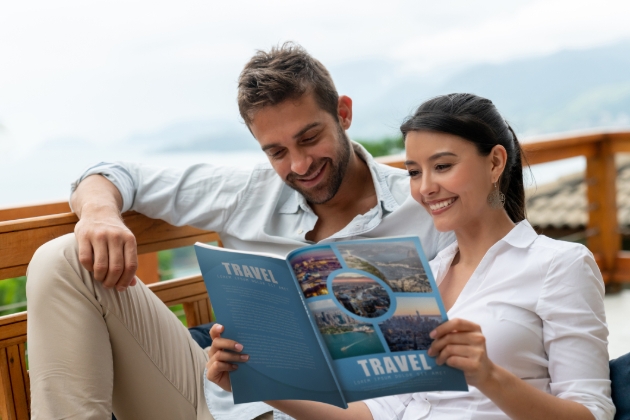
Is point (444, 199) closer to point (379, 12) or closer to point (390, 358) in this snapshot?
point (390, 358)

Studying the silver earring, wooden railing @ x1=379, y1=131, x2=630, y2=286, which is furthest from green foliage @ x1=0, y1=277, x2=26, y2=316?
wooden railing @ x1=379, y1=131, x2=630, y2=286

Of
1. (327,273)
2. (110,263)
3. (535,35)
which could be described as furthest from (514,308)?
(535,35)

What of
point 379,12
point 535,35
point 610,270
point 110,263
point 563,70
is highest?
point 379,12

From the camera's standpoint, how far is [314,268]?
41.0 inches

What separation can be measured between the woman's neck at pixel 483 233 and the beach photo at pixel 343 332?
0.46m

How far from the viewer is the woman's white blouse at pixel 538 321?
3.87ft

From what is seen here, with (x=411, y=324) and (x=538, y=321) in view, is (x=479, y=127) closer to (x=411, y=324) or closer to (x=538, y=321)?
(x=538, y=321)

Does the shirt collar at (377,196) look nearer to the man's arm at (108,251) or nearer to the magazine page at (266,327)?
the man's arm at (108,251)

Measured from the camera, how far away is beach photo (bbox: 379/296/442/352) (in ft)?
3.28

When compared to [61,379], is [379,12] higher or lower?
higher

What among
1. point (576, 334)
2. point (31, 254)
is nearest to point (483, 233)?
point (576, 334)

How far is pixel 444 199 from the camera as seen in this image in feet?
4.45

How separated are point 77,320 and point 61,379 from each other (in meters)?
0.13

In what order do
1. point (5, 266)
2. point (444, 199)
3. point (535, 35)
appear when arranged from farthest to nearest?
point (535, 35), point (5, 266), point (444, 199)
